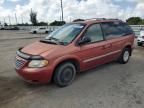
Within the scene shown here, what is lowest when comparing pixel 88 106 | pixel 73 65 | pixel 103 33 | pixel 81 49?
pixel 88 106

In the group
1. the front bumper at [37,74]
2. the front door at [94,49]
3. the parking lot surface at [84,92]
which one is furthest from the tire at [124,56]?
the front bumper at [37,74]

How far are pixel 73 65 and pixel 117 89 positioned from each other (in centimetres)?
131

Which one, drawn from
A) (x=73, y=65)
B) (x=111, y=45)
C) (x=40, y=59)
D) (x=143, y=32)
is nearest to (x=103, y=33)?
(x=111, y=45)

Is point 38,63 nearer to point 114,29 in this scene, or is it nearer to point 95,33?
point 95,33

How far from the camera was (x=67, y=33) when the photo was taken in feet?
17.9

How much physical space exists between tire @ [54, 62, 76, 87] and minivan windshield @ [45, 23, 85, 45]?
0.63m

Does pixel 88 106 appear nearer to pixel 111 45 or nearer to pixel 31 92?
pixel 31 92

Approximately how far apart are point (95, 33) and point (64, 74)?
1615 millimetres

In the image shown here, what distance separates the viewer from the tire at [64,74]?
15.6 ft

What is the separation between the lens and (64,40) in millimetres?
5168

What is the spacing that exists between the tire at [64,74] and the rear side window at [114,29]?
1695mm

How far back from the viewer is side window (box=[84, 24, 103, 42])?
17.8ft

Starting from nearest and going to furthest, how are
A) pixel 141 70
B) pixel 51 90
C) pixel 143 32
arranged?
pixel 51 90 → pixel 141 70 → pixel 143 32

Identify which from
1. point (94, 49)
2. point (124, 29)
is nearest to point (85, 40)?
point (94, 49)
